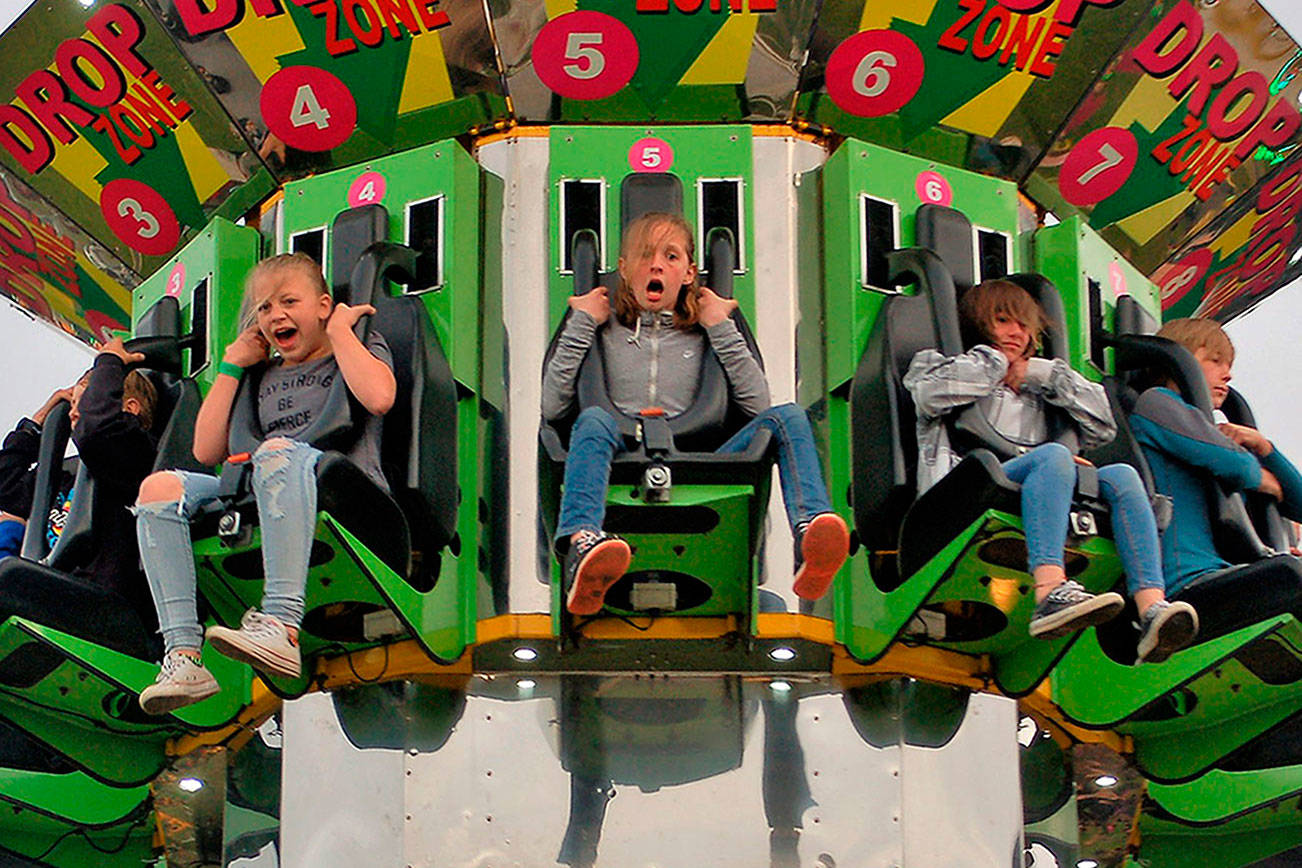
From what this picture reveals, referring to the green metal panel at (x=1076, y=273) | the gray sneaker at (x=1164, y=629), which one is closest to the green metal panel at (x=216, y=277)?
the green metal panel at (x=1076, y=273)

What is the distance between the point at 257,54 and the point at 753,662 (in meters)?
4.20

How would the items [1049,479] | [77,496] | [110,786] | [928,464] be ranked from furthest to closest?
1. [110,786]
2. [77,496]
3. [928,464]
4. [1049,479]

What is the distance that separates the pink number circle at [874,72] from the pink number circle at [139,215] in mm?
3970

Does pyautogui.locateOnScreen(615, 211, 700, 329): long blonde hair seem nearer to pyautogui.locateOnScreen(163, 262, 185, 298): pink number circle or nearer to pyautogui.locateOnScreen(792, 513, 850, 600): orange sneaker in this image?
pyautogui.locateOnScreen(792, 513, 850, 600): orange sneaker

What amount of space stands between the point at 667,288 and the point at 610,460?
3.77 feet

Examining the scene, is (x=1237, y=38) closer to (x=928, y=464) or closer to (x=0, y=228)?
(x=928, y=464)

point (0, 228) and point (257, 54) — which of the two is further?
point (0, 228)

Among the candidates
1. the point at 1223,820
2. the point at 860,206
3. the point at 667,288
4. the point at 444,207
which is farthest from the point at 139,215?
the point at 1223,820

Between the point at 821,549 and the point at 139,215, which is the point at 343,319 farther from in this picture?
the point at 139,215

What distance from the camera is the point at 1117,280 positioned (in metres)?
12.4

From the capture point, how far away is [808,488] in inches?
383

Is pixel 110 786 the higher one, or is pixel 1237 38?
pixel 1237 38

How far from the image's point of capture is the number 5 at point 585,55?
1162 cm

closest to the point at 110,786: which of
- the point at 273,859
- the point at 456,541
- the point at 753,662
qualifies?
the point at 273,859
